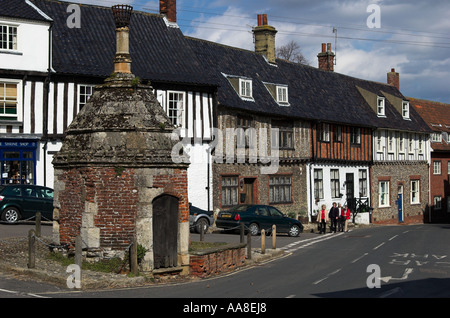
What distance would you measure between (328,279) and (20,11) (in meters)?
19.5

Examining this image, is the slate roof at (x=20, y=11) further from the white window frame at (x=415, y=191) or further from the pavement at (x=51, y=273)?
the white window frame at (x=415, y=191)

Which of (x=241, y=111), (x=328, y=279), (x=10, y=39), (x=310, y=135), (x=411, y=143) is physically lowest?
(x=328, y=279)

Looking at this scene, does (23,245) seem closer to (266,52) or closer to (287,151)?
(287,151)

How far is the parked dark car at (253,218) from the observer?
29.6 metres

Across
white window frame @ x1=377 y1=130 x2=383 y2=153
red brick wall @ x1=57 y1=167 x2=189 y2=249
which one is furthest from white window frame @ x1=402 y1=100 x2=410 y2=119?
red brick wall @ x1=57 y1=167 x2=189 y2=249

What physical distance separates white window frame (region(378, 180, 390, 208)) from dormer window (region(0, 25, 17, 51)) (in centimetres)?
3045

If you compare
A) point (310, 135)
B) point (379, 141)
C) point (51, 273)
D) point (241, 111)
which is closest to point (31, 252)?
point (51, 273)

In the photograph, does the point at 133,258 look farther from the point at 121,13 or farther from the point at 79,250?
the point at 121,13

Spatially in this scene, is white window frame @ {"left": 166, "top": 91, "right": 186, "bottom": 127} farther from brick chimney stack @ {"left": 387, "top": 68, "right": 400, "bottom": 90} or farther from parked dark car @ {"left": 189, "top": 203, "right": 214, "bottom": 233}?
brick chimney stack @ {"left": 387, "top": 68, "right": 400, "bottom": 90}

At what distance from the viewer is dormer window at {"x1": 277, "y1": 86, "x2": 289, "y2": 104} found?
40.3 m

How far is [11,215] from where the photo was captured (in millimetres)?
26047

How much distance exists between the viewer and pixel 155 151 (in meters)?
17.7

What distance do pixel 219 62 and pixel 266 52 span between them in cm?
648

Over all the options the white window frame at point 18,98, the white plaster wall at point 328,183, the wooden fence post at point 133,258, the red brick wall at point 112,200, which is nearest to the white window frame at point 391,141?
the white plaster wall at point 328,183
